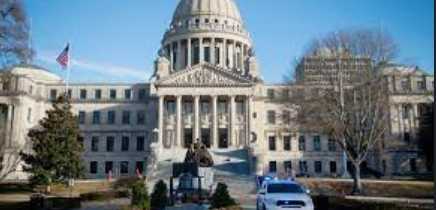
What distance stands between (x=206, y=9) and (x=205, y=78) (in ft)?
101

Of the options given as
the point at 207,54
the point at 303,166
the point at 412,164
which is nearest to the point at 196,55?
the point at 207,54

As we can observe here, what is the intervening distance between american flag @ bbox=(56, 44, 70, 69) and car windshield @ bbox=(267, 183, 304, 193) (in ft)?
120

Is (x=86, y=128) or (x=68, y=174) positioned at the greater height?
(x=86, y=128)

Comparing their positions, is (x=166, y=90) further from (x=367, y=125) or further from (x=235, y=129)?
(x=367, y=125)

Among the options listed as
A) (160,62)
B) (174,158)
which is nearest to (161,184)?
(174,158)

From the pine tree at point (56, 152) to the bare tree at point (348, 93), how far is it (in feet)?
72.2

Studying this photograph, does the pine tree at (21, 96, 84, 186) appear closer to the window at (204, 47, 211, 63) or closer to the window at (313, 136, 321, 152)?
the window at (313, 136, 321, 152)

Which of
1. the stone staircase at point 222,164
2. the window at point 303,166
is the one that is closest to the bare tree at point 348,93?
the stone staircase at point 222,164

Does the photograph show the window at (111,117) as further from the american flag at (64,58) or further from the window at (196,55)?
the american flag at (64,58)

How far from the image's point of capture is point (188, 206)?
2958 centimetres

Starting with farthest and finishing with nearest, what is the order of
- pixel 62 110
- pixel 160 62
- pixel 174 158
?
pixel 160 62 < pixel 174 158 < pixel 62 110

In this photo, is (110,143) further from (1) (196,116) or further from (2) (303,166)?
(2) (303,166)

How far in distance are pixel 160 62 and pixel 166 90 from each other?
11.2m

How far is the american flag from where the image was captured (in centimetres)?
5371
